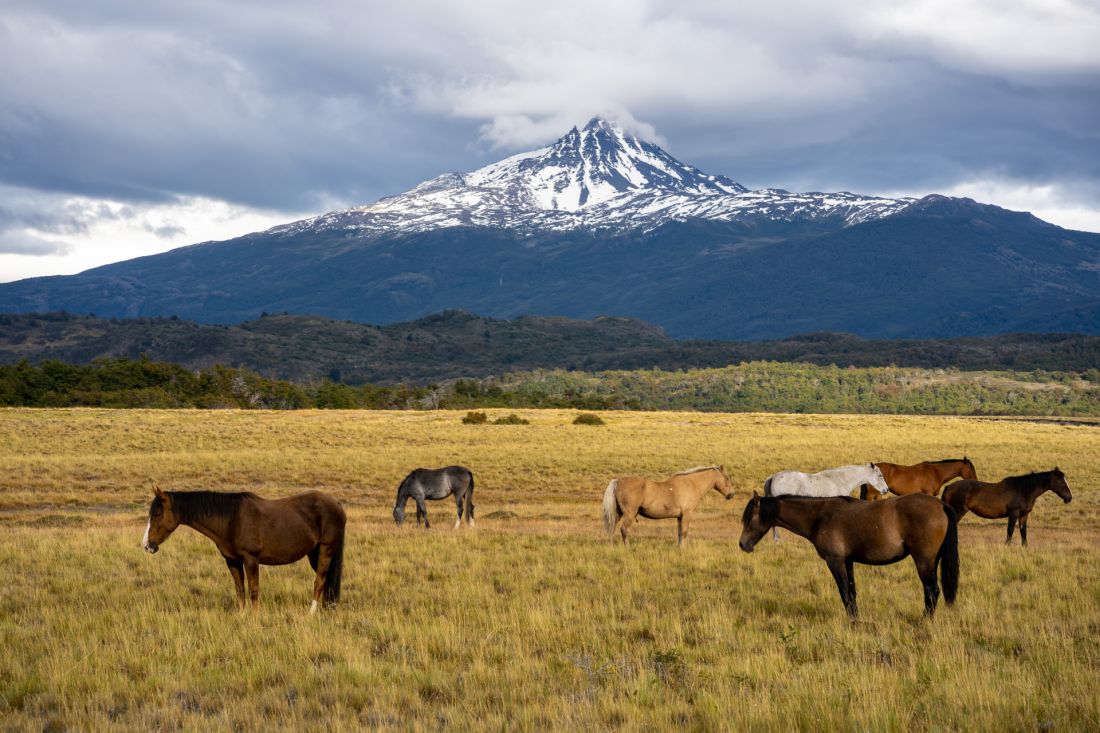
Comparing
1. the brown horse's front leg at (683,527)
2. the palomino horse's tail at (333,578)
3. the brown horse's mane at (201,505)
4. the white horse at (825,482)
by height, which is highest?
the brown horse's mane at (201,505)

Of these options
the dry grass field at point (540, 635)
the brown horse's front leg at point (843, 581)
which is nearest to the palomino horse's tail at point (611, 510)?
the dry grass field at point (540, 635)

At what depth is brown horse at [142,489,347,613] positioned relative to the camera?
11.1 metres

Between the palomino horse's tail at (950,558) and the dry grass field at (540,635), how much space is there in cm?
34

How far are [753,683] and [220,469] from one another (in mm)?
31711

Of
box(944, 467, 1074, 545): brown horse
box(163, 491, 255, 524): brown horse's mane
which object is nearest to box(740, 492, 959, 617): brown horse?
box(163, 491, 255, 524): brown horse's mane

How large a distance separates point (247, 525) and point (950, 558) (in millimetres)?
8595

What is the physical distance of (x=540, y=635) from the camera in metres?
10.2

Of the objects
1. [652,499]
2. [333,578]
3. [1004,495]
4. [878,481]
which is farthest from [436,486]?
[1004,495]

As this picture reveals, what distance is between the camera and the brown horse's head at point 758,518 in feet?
38.3

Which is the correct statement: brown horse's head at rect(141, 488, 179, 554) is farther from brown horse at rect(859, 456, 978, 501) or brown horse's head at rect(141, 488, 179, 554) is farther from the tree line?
the tree line

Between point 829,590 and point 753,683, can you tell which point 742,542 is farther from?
point 753,683

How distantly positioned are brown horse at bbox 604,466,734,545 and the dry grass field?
2.30 ft

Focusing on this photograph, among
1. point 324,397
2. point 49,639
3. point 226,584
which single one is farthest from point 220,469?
point 324,397

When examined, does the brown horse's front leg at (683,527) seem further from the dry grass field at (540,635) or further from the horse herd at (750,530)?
the horse herd at (750,530)
